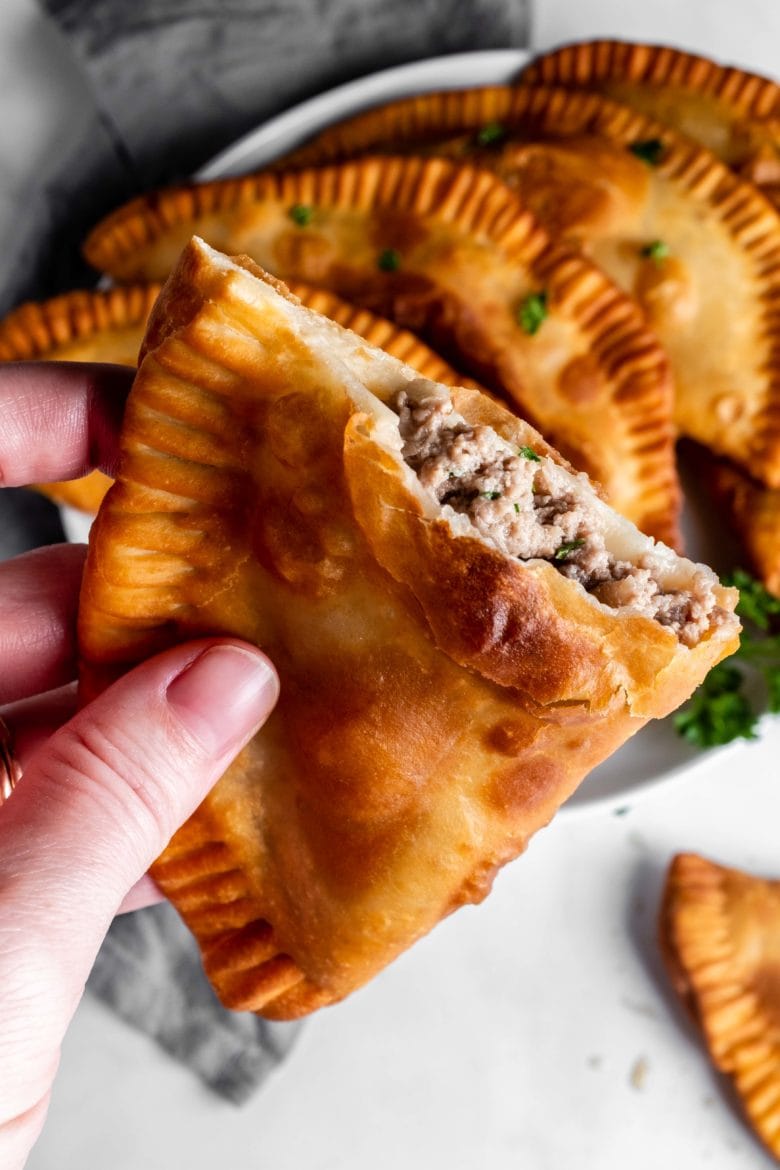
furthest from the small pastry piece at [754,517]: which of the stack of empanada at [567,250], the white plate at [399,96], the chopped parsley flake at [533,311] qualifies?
the chopped parsley flake at [533,311]

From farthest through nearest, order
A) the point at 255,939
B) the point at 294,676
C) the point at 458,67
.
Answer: the point at 458,67, the point at 255,939, the point at 294,676

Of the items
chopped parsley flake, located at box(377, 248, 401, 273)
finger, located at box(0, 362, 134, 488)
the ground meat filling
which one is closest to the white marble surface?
chopped parsley flake, located at box(377, 248, 401, 273)

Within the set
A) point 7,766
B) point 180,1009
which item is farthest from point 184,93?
point 180,1009

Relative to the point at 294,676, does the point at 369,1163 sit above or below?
below

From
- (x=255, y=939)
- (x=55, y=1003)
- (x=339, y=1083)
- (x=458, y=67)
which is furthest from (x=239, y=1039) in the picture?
(x=458, y=67)

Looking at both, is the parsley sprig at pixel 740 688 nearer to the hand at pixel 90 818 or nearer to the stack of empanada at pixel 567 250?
the stack of empanada at pixel 567 250

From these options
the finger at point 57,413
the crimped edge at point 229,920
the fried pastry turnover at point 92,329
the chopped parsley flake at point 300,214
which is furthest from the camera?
the chopped parsley flake at point 300,214

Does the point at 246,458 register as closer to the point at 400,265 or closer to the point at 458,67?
the point at 400,265
